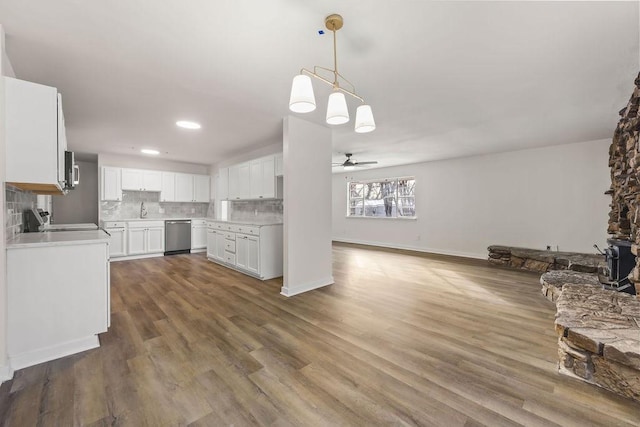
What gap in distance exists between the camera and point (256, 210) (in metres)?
6.07

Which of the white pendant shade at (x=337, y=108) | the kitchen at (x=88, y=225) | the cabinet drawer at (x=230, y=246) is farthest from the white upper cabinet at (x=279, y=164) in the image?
the white pendant shade at (x=337, y=108)

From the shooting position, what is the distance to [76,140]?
16.0 ft

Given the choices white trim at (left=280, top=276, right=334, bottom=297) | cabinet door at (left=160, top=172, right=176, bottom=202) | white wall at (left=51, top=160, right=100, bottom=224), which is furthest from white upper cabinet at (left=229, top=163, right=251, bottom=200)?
white wall at (left=51, top=160, right=100, bottom=224)

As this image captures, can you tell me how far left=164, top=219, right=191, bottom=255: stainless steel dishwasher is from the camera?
6.53m

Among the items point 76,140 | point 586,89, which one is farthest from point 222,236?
point 586,89

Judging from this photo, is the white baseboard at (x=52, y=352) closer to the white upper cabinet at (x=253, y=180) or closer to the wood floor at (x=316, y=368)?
the wood floor at (x=316, y=368)

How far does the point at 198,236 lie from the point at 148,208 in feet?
4.70

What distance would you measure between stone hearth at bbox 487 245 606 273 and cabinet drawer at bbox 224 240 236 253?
17.6ft

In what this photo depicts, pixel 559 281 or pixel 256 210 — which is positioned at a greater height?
pixel 256 210

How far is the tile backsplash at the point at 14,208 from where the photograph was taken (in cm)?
227

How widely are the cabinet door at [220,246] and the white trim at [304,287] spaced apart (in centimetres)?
235

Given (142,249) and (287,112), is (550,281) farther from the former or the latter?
(142,249)

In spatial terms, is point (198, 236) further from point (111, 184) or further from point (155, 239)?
point (111, 184)

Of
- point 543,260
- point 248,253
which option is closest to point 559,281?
point 543,260
